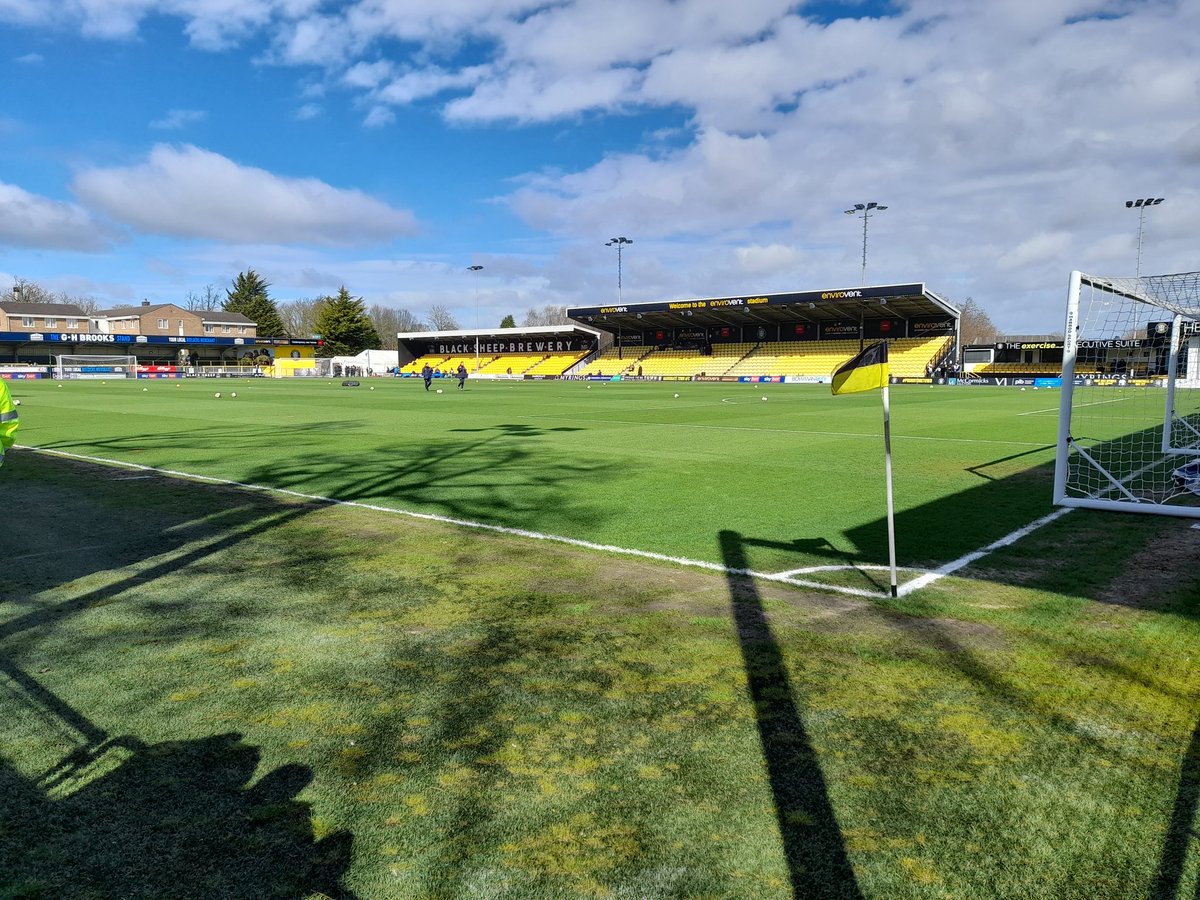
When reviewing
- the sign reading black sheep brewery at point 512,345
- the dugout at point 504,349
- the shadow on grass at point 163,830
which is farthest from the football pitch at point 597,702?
the sign reading black sheep brewery at point 512,345

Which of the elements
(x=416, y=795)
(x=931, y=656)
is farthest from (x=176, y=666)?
(x=931, y=656)

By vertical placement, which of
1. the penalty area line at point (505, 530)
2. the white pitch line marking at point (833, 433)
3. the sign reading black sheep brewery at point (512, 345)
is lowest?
the penalty area line at point (505, 530)

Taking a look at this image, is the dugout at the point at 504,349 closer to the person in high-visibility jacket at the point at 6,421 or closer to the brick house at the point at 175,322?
the brick house at the point at 175,322

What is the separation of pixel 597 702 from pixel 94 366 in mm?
93571

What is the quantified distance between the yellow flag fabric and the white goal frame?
86105 millimetres

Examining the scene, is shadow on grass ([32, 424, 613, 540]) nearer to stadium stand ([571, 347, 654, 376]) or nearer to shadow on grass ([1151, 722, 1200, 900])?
shadow on grass ([1151, 722, 1200, 900])

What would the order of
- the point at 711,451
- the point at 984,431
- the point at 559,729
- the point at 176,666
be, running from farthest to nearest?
the point at 984,431
the point at 711,451
the point at 176,666
the point at 559,729

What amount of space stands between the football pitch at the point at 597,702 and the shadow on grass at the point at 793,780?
0.06 ft

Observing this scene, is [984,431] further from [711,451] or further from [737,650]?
[737,650]

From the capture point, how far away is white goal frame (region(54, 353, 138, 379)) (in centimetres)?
7789

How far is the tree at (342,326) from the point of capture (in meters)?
108

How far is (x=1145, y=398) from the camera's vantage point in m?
28.5

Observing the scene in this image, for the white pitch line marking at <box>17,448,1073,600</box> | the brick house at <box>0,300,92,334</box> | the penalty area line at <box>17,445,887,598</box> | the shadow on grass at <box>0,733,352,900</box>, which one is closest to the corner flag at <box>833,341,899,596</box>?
the white pitch line marking at <box>17,448,1073,600</box>

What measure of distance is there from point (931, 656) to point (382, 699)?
329 centimetres
